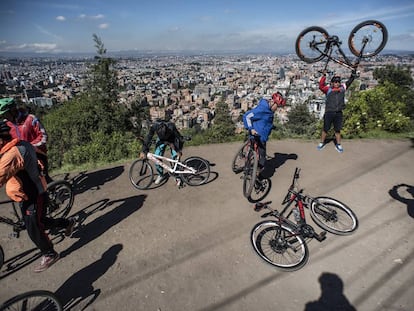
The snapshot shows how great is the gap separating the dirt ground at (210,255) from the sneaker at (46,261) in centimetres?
8

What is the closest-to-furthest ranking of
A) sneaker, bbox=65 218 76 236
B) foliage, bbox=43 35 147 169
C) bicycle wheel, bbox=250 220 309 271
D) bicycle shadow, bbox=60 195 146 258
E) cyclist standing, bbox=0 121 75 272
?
cyclist standing, bbox=0 121 75 272, bicycle wheel, bbox=250 220 309 271, sneaker, bbox=65 218 76 236, bicycle shadow, bbox=60 195 146 258, foliage, bbox=43 35 147 169

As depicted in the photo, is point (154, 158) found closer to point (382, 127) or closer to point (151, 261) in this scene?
point (151, 261)

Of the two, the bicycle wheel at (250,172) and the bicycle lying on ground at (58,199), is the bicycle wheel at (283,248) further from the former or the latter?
the bicycle lying on ground at (58,199)

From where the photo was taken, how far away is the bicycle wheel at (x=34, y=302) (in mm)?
2273

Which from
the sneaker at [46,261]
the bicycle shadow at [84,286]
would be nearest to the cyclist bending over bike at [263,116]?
the bicycle shadow at [84,286]

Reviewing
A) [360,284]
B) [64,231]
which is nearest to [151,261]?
[64,231]

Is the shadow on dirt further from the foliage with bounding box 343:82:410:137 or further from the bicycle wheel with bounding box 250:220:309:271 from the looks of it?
the foliage with bounding box 343:82:410:137

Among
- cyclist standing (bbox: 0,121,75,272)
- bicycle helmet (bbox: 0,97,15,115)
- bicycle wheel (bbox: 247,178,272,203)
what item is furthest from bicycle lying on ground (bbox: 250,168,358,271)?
bicycle helmet (bbox: 0,97,15,115)

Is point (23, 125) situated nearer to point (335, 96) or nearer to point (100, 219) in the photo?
point (100, 219)

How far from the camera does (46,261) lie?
3500 mm

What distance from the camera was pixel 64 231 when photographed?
162 inches

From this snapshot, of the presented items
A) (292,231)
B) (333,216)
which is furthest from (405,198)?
(292,231)

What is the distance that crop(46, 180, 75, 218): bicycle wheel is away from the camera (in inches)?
173

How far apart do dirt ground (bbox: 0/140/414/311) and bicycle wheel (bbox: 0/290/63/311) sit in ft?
1.08
